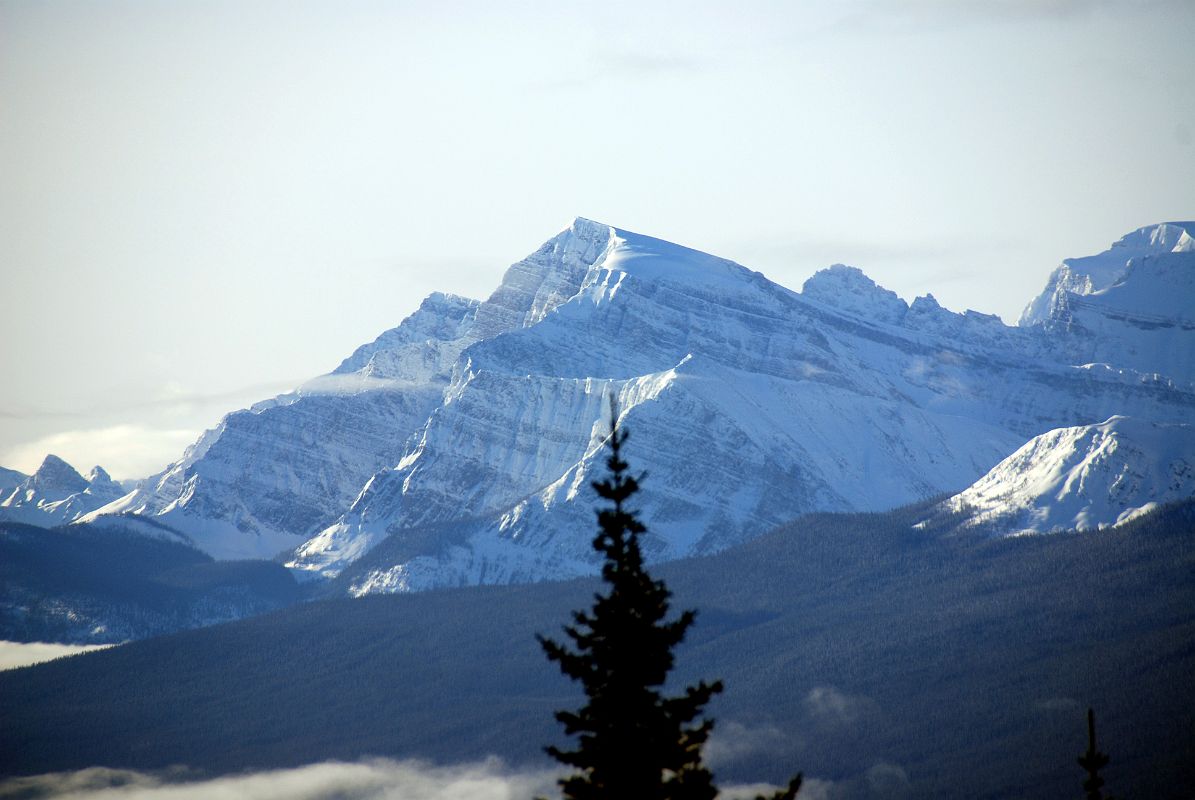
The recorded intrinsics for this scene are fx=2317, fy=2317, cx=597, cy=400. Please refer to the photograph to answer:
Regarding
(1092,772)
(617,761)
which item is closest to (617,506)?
(617,761)

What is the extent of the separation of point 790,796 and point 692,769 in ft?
9.37

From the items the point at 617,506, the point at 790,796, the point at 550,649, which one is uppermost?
the point at 617,506

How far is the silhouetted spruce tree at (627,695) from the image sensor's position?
65.1 m

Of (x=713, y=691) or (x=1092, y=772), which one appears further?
(x=1092, y=772)

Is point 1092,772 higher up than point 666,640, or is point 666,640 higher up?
point 666,640

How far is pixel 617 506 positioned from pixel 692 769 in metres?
7.71

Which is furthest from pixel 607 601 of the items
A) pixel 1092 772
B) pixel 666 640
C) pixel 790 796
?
pixel 1092 772

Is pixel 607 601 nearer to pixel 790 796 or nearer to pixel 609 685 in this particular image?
pixel 609 685

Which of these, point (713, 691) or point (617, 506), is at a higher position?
point (617, 506)

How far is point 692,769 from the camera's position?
214 ft

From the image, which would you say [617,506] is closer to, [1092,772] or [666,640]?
[666,640]

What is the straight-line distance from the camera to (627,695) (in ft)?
216

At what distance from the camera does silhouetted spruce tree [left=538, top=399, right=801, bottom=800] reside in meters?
65.1

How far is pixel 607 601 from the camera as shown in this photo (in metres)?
65.8
